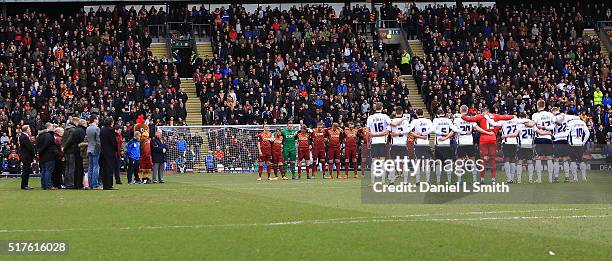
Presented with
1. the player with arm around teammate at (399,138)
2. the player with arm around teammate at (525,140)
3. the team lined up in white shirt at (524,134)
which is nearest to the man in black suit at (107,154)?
the team lined up in white shirt at (524,134)

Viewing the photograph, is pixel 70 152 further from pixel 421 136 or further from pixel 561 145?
pixel 561 145

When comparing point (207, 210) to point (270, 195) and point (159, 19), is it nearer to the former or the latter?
point (270, 195)

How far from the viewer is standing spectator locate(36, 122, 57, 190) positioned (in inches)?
1116

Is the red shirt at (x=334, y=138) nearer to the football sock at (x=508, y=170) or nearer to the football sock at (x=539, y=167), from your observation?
the football sock at (x=539, y=167)

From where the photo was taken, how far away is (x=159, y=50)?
53812mm

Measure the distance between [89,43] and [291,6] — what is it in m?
12.0

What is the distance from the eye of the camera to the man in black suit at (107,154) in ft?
92.1

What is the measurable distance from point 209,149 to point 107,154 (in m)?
15.2

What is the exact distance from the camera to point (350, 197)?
2367 centimetres

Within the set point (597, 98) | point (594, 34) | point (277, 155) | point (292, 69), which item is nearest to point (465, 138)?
point (277, 155)

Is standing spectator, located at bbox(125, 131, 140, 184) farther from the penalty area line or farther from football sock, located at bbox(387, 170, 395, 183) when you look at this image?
the penalty area line

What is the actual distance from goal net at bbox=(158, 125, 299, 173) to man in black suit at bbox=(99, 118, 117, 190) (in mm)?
13787

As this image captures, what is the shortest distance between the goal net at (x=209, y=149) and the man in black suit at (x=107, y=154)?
13.8 metres

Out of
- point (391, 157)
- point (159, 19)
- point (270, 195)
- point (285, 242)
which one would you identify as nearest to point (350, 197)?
point (270, 195)
